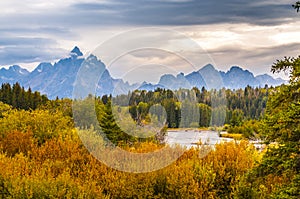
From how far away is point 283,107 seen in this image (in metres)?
14.7

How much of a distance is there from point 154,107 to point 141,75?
1131cm

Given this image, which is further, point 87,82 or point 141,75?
point 87,82

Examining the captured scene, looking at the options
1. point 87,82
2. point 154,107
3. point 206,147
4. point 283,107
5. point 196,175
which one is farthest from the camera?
point 154,107

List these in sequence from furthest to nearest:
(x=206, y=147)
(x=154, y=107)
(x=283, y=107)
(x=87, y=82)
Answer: (x=154, y=107) < (x=87, y=82) < (x=206, y=147) < (x=283, y=107)

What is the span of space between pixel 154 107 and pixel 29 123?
468 inches

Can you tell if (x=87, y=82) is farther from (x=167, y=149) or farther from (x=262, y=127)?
(x=262, y=127)

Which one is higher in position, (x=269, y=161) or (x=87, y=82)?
(x=87, y=82)

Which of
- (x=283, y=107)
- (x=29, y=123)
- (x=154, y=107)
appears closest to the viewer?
(x=283, y=107)

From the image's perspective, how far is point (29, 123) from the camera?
43.1 m

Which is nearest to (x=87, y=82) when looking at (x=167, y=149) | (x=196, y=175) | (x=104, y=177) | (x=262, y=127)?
(x=167, y=149)

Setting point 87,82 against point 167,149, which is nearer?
point 167,149

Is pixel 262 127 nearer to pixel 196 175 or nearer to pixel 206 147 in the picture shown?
pixel 196 175

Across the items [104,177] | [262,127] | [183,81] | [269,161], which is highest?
[183,81]

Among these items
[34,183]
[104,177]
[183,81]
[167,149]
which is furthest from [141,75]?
[34,183]
